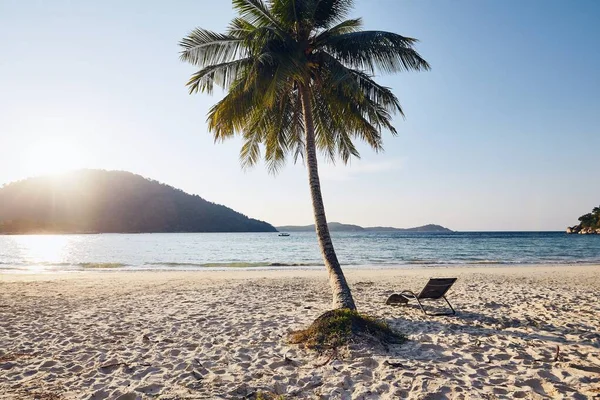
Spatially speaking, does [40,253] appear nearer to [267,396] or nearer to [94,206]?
[267,396]

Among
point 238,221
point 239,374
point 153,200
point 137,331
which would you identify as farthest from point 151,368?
point 238,221

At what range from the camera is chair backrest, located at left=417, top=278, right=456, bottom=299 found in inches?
312

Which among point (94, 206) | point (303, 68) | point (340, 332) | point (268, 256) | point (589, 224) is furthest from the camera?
point (94, 206)

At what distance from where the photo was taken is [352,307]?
7102 mm

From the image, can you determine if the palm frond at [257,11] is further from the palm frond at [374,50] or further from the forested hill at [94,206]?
the forested hill at [94,206]

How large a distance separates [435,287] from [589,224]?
128 metres

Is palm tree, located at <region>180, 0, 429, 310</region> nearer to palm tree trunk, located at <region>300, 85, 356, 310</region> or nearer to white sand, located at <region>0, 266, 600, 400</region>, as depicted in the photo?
palm tree trunk, located at <region>300, 85, 356, 310</region>

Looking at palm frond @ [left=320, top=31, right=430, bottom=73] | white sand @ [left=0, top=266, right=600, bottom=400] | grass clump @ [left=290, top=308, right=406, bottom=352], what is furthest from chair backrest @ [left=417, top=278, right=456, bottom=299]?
palm frond @ [left=320, top=31, right=430, bottom=73]

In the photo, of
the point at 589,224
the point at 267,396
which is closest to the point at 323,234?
the point at 267,396

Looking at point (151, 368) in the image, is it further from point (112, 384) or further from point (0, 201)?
point (0, 201)

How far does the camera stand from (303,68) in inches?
288

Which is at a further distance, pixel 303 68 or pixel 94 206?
pixel 94 206

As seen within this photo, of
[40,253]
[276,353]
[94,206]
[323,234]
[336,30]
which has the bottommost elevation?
[40,253]

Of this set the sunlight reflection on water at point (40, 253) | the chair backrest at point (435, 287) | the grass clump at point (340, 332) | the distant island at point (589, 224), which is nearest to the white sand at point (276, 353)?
the grass clump at point (340, 332)
